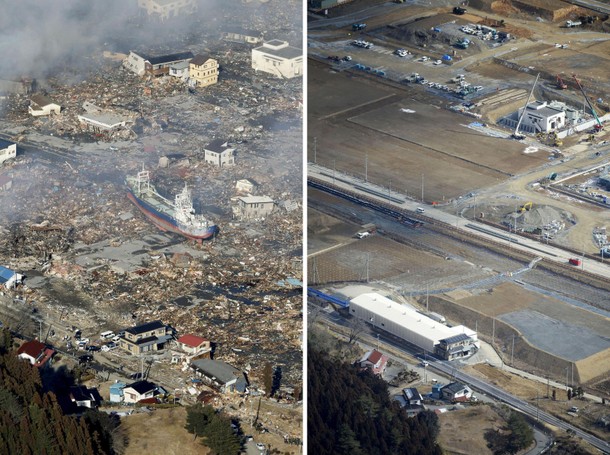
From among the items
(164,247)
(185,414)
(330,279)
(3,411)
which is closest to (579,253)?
(330,279)

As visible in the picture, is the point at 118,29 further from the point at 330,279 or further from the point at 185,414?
the point at 185,414

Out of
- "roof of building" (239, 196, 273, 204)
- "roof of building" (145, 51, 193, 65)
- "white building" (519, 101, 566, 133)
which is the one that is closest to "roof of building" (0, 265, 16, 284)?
"roof of building" (239, 196, 273, 204)

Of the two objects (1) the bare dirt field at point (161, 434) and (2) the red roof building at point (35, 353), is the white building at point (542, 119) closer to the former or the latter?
(2) the red roof building at point (35, 353)

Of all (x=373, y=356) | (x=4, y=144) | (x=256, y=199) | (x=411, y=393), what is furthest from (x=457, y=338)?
(x=4, y=144)

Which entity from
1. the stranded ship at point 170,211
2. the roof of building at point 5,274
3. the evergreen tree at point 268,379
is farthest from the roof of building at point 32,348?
the stranded ship at point 170,211

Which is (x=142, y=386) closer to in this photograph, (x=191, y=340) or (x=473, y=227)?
(x=191, y=340)

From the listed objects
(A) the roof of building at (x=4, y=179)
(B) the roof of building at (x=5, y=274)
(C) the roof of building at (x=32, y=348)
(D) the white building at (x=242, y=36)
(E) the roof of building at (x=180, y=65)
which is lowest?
(D) the white building at (x=242, y=36)

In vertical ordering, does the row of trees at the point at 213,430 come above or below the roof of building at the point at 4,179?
above
